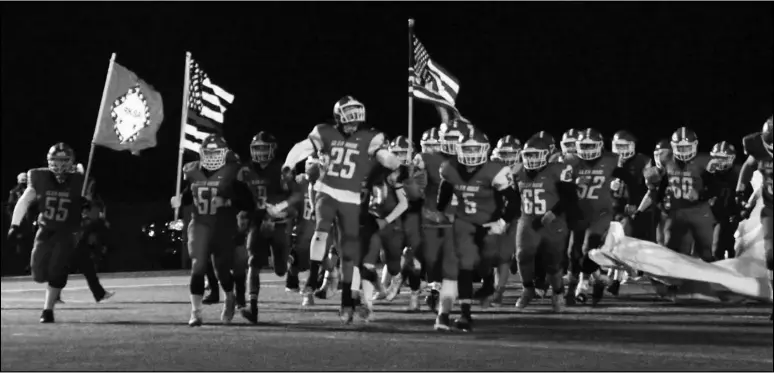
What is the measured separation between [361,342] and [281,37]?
2459 cm

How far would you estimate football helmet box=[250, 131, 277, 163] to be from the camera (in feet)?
46.9

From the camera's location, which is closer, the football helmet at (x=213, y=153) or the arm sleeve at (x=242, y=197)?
the arm sleeve at (x=242, y=197)

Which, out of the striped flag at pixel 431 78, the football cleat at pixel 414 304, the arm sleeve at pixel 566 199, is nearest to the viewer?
the arm sleeve at pixel 566 199

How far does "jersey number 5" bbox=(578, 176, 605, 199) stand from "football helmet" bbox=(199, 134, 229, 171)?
4.65 metres

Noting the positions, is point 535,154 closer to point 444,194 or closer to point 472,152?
point 472,152

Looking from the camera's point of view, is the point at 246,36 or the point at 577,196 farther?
the point at 246,36

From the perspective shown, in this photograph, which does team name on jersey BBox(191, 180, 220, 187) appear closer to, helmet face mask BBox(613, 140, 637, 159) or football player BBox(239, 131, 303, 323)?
football player BBox(239, 131, 303, 323)

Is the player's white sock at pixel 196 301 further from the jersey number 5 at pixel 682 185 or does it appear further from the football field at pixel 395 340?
the jersey number 5 at pixel 682 185

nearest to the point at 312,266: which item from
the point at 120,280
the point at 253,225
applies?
the point at 253,225

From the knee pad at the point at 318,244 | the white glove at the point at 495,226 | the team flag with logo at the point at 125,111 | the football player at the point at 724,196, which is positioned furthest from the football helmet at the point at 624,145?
the team flag with logo at the point at 125,111

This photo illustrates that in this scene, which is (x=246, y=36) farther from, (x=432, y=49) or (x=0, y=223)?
(x=0, y=223)

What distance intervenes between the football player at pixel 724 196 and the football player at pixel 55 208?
23.0 ft

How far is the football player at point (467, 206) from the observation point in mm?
10562

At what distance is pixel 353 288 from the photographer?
12008 mm
